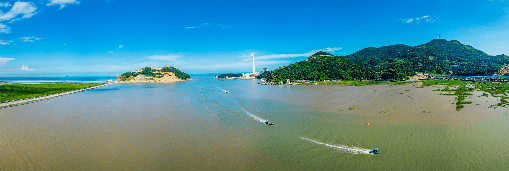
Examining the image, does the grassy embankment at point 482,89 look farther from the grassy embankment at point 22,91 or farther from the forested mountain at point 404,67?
the grassy embankment at point 22,91

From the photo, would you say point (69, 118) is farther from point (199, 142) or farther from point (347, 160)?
point (347, 160)

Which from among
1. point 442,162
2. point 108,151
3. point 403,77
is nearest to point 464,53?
point 403,77

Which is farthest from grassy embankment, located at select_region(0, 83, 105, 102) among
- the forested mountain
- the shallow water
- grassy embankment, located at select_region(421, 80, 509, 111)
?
grassy embankment, located at select_region(421, 80, 509, 111)

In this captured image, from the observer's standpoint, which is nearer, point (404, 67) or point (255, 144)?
point (255, 144)

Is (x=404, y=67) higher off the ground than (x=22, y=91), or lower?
higher

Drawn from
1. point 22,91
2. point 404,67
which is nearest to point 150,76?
point 22,91

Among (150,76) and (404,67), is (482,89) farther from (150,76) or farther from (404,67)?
(150,76)

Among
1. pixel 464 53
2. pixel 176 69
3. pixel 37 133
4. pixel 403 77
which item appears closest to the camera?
pixel 37 133

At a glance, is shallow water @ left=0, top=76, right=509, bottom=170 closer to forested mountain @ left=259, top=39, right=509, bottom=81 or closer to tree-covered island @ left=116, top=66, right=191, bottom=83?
forested mountain @ left=259, top=39, right=509, bottom=81
